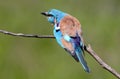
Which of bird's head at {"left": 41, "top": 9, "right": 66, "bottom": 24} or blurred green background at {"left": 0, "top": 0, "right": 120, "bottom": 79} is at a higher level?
bird's head at {"left": 41, "top": 9, "right": 66, "bottom": 24}

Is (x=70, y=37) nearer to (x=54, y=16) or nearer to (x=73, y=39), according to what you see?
(x=73, y=39)

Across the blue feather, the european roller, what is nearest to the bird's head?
the european roller

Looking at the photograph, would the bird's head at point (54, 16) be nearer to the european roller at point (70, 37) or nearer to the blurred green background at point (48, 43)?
the european roller at point (70, 37)

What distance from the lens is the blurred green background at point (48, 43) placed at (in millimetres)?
5598

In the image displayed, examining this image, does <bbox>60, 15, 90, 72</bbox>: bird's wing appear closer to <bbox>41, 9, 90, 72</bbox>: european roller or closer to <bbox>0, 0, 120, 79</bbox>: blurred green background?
<bbox>41, 9, 90, 72</bbox>: european roller

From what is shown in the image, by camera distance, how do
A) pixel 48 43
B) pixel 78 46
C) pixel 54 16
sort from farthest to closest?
pixel 48 43 → pixel 54 16 → pixel 78 46

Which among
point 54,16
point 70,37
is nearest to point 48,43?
point 54,16

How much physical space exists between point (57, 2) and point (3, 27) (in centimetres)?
98

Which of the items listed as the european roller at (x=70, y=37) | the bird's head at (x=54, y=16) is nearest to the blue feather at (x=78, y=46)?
the european roller at (x=70, y=37)

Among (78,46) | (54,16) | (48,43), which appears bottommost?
(48,43)

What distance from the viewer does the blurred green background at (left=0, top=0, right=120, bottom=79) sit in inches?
220

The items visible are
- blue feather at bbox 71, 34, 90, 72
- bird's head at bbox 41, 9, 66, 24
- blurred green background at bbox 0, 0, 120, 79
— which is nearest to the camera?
blue feather at bbox 71, 34, 90, 72

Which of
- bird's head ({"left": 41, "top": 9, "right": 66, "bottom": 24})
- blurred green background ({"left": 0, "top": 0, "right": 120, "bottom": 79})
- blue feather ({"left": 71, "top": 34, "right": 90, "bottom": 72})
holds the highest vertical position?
bird's head ({"left": 41, "top": 9, "right": 66, "bottom": 24})

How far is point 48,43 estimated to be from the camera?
602 centimetres
